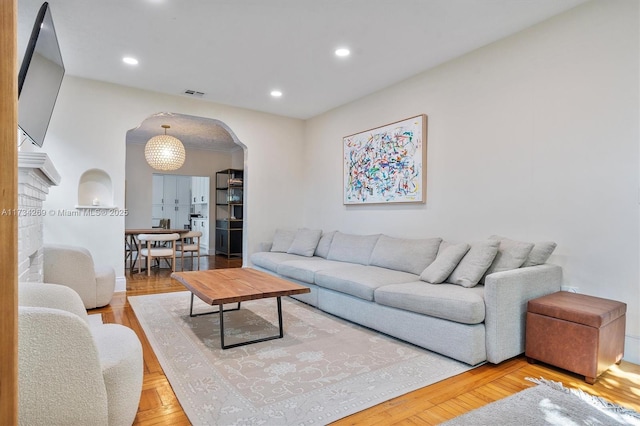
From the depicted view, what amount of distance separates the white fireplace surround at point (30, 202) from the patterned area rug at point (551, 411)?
2578 mm

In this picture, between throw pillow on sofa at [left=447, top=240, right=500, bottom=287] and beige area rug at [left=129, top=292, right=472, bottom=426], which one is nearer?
beige area rug at [left=129, top=292, right=472, bottom=426]

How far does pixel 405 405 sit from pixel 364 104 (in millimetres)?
3864

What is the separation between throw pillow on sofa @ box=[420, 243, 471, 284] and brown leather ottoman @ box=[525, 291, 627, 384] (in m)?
0.66

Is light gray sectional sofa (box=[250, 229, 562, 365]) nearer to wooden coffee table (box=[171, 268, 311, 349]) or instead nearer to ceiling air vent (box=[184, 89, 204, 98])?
wooden coffee table (box=[171, 268, 311, 349])

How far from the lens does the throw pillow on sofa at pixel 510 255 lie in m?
2.75

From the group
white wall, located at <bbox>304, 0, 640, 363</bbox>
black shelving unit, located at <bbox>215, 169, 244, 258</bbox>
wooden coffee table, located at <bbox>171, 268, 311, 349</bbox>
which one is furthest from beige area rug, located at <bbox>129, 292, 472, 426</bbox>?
black shelving unit, located at <bbox>215, 169, 244, 258</bbox>

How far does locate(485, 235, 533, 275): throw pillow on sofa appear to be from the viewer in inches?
108

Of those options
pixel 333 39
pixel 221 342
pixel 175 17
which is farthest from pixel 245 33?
pixel 221 342

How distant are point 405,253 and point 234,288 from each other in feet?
5.81

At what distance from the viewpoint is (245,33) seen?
320 cm

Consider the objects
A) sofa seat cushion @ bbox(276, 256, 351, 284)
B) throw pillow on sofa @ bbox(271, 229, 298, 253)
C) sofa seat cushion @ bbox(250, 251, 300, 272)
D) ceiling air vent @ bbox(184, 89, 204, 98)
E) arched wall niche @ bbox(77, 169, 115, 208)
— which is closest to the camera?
sofa seat cushion @ bbox(276, 256, 351, 284)

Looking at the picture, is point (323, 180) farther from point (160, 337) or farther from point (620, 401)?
point (620, 401)

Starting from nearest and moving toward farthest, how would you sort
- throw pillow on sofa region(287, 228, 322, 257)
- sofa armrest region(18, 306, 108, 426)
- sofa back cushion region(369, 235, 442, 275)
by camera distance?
sofa armrest region(18, 306, 108, 426)
sofa back cushion region(369, 235, 442, 275)
throw pillow on sofa region(287, 228, 322, 257)

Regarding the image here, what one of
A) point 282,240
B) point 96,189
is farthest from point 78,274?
point 282,240
